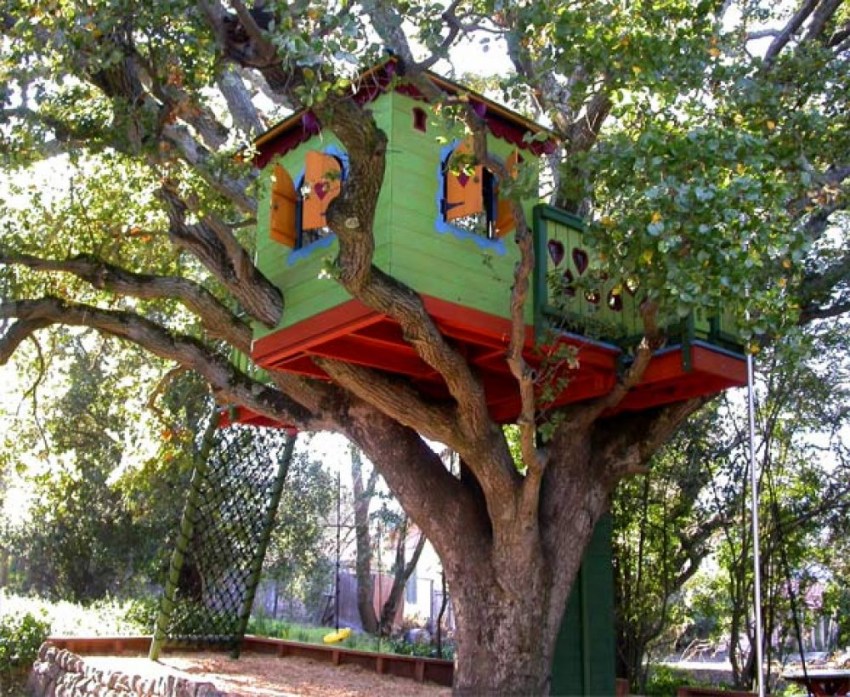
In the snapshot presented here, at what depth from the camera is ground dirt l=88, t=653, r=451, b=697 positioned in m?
9.71

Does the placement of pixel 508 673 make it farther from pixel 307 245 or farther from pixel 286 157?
pixel 286 157

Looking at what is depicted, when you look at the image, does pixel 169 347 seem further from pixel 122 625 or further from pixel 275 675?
pixel 122 625

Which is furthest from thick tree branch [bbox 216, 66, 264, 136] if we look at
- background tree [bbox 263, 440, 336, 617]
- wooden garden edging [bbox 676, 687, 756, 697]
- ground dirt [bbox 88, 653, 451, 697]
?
background tree [bbox 263, 440, 336, 617]

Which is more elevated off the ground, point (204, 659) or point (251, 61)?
point (251, 61)

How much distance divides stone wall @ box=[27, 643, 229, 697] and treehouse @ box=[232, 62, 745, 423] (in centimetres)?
271

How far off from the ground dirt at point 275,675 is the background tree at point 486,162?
257 cm

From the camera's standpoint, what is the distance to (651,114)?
719cm

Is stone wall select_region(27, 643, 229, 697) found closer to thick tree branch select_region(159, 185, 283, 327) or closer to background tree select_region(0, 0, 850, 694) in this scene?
background tree select_region(0, 0, 850, 694)

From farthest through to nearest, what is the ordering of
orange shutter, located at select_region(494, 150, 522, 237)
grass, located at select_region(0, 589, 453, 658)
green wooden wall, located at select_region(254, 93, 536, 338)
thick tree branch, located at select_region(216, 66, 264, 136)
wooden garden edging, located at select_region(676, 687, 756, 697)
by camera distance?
grass, located at select_region(0, 589, 453, 658) < thick tree branch, located at select_region(216, 66, 264, 136) < wooden garden edging, located at select_region(676, 687, 756, 697) < orange shutter, located at select_region(494, 150, 522, 237) < green wooden wall, located at select_region(254, 93, 536, 338)

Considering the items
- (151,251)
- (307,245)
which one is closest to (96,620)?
(151,251)

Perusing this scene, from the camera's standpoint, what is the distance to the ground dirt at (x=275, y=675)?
971 cm

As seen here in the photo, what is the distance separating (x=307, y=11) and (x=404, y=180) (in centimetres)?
190

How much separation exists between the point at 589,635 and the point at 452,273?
156 inches

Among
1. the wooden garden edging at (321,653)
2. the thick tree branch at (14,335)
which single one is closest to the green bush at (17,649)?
the wooden garden edging at (321,653)
